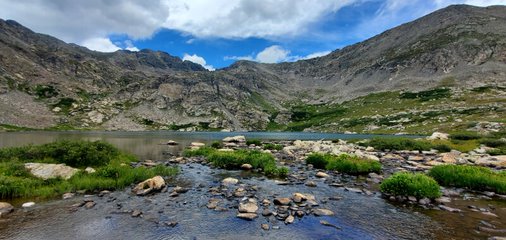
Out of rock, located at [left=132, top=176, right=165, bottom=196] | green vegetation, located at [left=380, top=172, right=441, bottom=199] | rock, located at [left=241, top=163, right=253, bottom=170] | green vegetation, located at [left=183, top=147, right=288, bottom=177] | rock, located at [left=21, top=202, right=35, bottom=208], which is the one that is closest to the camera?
rock, located at [left=21, top=202, right=35, bottom=208]

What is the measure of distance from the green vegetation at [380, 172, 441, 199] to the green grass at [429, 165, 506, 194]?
622cm

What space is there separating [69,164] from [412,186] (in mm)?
31961

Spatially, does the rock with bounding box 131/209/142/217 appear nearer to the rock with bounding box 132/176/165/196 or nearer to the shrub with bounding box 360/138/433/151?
the rock with bounding box 132/176/165/196

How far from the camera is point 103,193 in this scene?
2195cm

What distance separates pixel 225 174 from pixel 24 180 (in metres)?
17.8

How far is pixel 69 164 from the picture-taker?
2875 cm

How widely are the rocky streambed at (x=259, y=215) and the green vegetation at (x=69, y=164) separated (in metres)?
1.74

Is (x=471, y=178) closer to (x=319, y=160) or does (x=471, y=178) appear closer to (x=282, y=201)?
(x=319, y=160)

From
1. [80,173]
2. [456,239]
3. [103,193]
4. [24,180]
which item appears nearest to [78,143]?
[80,173]

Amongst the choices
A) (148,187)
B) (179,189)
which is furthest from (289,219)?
(148,187)

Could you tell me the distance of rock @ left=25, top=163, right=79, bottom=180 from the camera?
23.7 m

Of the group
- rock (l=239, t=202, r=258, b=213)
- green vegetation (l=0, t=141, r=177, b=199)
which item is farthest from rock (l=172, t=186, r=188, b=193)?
rock (l=239, t=202, r=258, b=213)

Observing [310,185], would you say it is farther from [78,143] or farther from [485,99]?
[485,99]

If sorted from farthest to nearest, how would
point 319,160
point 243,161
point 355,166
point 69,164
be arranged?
point 319,160 → point 243,161 → point 355,166 → point 69,164
